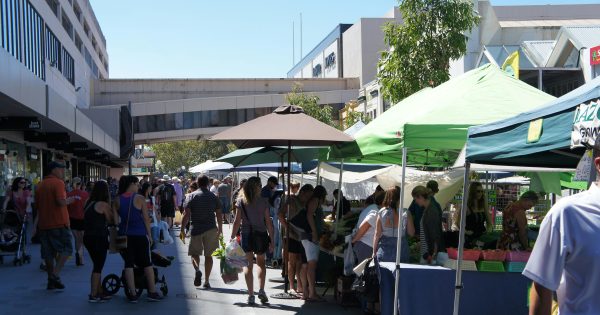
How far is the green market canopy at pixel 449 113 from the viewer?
7.90 m

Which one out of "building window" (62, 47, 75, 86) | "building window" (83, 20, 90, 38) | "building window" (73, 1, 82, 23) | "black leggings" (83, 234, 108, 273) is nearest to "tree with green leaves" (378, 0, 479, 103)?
"black leggings" (83, 234, 108, 273)

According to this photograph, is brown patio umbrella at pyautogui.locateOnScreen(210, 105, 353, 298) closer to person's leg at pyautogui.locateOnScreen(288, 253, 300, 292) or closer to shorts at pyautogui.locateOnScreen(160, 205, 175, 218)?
person's leg at pyautogui.locateOnScreen(288, 253, 300, 292)

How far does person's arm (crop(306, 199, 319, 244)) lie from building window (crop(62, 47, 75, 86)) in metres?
33.2

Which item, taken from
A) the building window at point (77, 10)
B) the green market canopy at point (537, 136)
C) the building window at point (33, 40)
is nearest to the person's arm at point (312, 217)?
the green market canopy at point (537, 136)

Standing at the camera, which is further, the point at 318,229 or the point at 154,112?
the point at 154,112

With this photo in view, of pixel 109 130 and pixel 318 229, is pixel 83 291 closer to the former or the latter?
pixel 318 229

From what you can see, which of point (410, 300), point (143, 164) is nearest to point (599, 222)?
point (410, 300)

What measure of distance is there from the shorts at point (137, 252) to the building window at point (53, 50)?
26.4 metres

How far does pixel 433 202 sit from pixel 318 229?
84.5 inches

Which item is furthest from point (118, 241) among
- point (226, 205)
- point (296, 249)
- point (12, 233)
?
point (226, 205)

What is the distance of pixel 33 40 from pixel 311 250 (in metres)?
22.6

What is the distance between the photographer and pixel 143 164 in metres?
71.3

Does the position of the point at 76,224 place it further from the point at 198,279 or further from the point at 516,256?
the point at 516,256

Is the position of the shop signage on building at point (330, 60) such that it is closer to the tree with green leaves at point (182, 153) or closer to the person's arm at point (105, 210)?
the tree with green leaves at point (182, 153)
